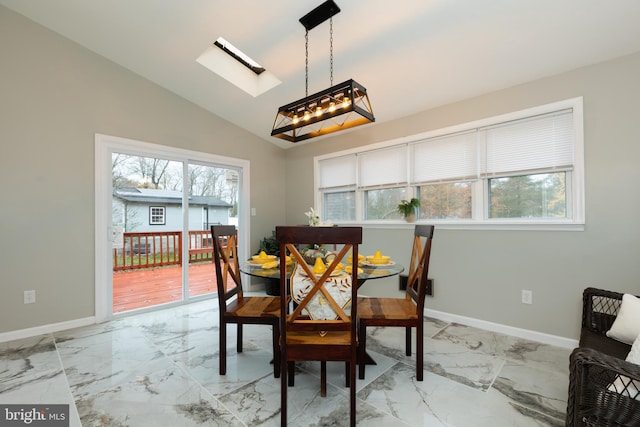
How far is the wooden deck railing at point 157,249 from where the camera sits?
337cm

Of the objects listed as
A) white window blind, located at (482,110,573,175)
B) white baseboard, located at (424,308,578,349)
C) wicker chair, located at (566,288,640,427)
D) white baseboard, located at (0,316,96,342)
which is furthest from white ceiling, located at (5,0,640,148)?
white baseboard, located at (0,316,96,342)

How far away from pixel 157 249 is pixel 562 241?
171 inches

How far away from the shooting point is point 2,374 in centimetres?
202

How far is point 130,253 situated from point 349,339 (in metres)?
3.08

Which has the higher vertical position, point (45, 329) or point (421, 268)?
point (421, 268)

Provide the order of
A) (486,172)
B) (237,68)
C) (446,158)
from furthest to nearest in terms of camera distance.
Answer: (237,68) → (446,158) → (486,172)

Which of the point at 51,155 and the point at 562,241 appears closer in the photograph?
the point at 562,241

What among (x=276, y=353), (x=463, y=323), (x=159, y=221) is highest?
(x=159, y=221)

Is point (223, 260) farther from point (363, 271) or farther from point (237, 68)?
point (237, 68)

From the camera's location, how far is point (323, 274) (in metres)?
1.47

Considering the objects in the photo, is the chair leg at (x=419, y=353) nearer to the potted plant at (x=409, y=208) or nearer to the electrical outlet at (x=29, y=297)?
the potted plant at (x=409, y=208)

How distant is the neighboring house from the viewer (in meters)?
3.31

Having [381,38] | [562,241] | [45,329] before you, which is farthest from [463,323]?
[45,329]

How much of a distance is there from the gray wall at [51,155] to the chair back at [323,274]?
2782mm
